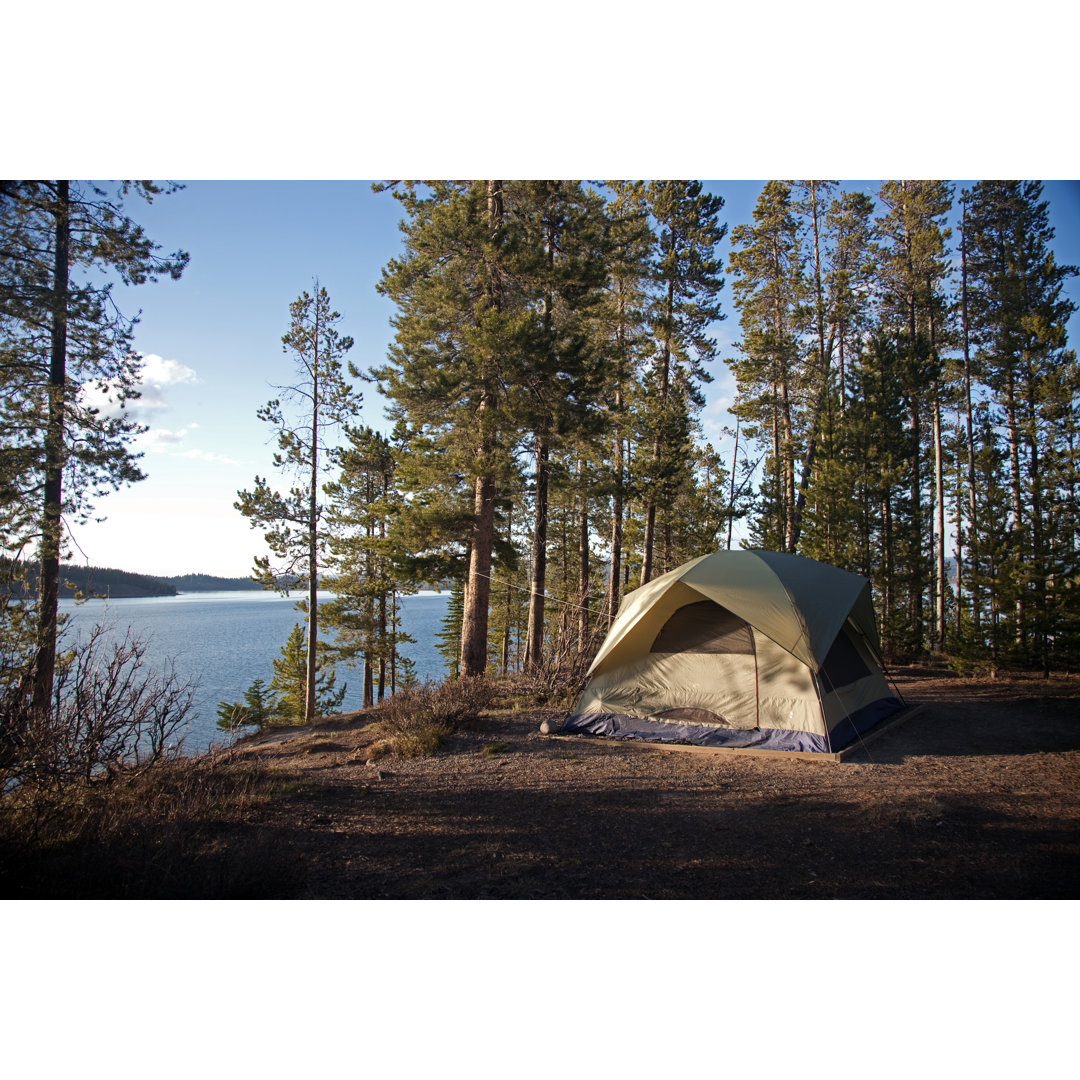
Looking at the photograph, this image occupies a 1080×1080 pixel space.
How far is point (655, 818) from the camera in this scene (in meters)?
4.39

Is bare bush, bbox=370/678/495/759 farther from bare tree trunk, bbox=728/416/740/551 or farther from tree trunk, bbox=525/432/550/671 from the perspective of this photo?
bare tree trunk, bbox=728/416/740/551

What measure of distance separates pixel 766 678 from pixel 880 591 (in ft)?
28.6

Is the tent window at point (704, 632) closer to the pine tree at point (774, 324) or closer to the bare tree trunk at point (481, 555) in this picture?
the bare tree trunk at point (481, 555)

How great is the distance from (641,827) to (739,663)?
300cm

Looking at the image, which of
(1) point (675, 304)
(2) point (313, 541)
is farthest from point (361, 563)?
(1) point (675, 304)

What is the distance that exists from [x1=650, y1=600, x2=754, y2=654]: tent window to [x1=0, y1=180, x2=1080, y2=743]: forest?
2377 millimetres

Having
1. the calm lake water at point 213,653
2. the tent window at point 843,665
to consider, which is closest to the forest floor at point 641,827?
the tent window at point 843,665

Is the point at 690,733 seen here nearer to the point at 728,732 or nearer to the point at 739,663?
the point at 728,732

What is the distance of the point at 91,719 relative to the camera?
169 inches

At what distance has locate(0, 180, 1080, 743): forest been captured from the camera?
6824 mm

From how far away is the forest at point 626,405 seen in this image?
682 centimetres

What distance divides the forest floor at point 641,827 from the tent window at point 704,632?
1.24 metres

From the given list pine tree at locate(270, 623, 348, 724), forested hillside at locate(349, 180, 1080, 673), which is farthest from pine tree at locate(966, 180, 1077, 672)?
pine tree at locate(270, 623, 348, 724)

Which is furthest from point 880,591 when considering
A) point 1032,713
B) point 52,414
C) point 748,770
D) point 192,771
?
point 52,414
